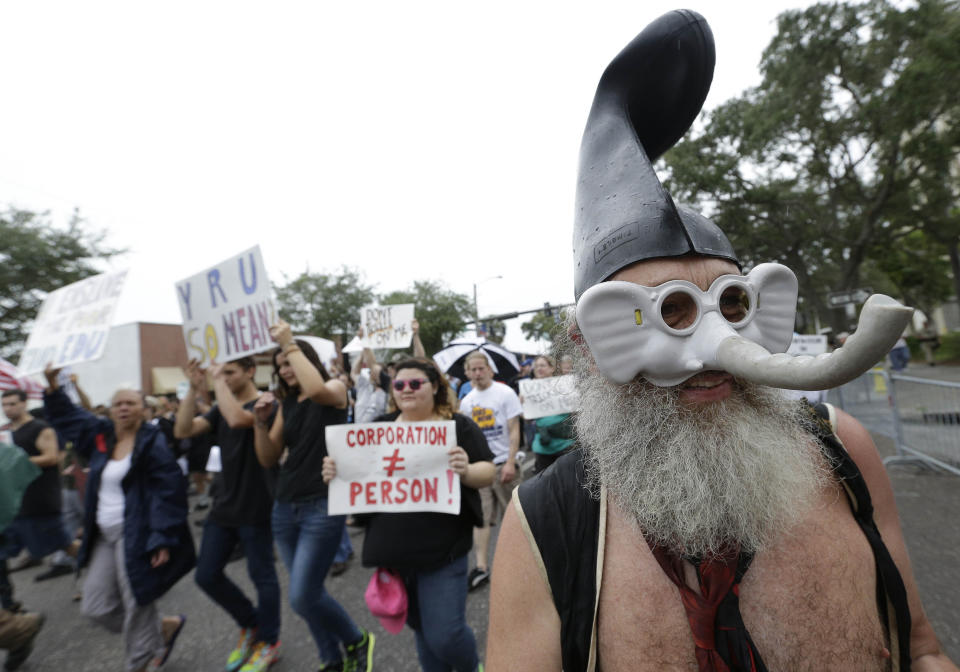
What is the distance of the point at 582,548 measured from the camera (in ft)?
4.07

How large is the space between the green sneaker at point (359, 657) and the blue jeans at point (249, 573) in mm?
665

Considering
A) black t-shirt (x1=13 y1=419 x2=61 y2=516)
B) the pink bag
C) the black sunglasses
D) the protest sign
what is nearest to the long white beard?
the pink bag

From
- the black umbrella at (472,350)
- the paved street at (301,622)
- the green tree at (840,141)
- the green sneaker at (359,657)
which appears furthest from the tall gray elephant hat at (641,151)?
the green tree at (840,141)

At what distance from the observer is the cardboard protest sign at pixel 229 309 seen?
134 inches

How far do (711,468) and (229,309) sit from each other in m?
3.30

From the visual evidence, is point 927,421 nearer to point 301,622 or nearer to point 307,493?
point 307,493

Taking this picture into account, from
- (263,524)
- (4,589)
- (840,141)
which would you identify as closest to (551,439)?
(263,524)

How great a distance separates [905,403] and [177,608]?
8.21 m

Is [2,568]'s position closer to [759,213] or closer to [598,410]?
[598,410]

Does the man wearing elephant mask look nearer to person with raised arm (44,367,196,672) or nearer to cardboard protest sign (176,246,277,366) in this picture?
cardboard protest sign (176,246,277,366)

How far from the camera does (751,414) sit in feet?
4.09

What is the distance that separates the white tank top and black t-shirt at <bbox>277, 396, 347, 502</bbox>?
46.1 inches

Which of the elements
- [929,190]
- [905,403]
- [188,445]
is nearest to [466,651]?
[188,445]

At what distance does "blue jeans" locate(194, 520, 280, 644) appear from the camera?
344 centimetres
